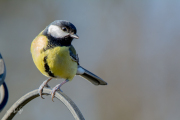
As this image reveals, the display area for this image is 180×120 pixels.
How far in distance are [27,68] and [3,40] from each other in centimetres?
76

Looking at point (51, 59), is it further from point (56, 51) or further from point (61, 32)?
point (61, 32)

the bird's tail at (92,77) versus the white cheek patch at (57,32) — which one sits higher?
the white cheek patch at (57,32)

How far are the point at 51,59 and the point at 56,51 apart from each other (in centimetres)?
7

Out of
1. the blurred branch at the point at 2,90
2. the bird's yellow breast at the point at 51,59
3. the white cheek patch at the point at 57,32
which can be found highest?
the white cheek patch at the point at 57,32

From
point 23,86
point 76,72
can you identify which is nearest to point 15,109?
point 76,72

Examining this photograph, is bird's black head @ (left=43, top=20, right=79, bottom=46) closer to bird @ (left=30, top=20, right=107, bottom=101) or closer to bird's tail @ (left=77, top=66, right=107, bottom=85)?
bird @ (left=30, top=20, right=107, bottom=101)

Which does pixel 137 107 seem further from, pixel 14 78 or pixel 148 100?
pixel 14 78

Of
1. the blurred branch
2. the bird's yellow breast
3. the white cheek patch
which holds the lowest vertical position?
the blurred branch

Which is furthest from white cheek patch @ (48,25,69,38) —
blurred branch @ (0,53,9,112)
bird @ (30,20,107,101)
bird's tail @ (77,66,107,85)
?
blurred branch @ (0,53,9,112)

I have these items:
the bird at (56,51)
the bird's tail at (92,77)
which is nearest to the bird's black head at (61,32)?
the bird at (56,51)

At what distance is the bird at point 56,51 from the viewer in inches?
73.6

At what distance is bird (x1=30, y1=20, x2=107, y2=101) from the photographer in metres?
1.87

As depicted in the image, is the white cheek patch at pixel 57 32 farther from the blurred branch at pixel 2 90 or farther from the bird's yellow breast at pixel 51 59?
the blurred branch at pixel 2 90

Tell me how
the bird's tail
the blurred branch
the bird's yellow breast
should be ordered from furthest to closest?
the bird's tail, the bird's yellow breast, the blurred branch
